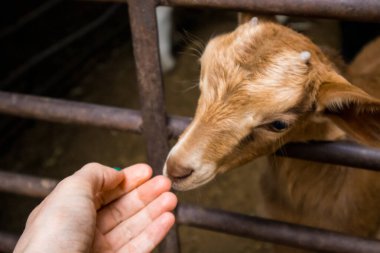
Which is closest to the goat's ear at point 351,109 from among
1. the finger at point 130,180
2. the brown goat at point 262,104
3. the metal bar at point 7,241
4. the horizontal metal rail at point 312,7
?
the brown goat at point 262,104

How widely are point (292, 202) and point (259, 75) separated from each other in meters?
0.89

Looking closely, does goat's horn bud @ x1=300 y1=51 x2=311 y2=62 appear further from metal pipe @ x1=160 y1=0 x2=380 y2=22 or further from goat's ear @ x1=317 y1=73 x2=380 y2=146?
metal pipe @ x1=160 y1=0 x2=380 y2=22

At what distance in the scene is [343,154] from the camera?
5.76 ft

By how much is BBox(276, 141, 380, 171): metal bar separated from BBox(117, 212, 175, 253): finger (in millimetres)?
594

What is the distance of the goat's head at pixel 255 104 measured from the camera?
1.77 meters

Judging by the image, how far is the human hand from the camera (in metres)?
1.54

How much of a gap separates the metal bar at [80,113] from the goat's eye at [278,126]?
364 mm

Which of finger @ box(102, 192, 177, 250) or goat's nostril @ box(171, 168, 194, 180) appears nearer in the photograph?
goat's nostril @ box(171, 168, 194, 180)

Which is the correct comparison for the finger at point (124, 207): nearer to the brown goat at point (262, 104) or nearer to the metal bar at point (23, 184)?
the brown goat at point (262, 104)

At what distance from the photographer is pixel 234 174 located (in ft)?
13.1

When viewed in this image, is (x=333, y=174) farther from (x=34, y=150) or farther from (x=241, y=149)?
(x=34, y=150)

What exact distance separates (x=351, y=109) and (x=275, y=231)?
2.00 feet

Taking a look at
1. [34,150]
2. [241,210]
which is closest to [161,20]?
[34,150]

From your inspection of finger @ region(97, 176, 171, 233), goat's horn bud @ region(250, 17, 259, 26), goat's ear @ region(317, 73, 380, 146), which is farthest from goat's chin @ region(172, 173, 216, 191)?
goat's horn bud @ region(250, 17, 259, 26)
